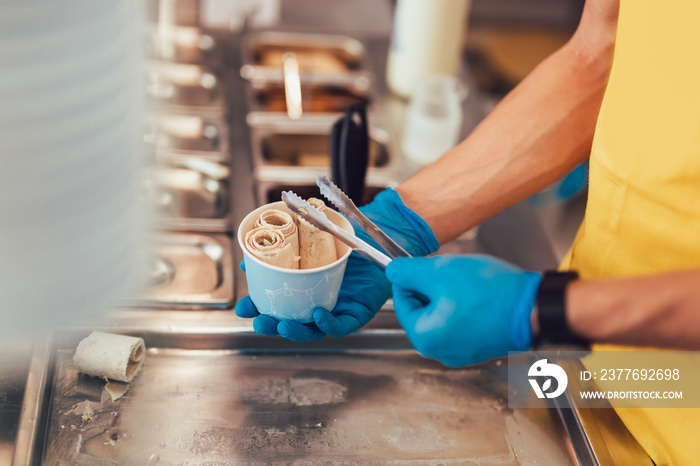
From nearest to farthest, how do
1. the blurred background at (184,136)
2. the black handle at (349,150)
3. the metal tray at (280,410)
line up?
the blurred background at (184,136), the metal tray at (280,410), the black handle at (349,150)

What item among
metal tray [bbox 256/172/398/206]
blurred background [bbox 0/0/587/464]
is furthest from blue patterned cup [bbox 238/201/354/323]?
metal tray [bbox 256/172/398/206]

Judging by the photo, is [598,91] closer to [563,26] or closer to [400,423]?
[400,423]

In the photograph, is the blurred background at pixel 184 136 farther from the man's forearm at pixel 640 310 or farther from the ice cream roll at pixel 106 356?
the man's forearm at pixel 640 310

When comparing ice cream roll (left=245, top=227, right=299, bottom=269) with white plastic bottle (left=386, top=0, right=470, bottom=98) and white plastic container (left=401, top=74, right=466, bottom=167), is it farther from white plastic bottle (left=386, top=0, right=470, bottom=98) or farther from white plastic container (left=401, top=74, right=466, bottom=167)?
white plastic bottle (left=386, top=0, right=470, bottom=98)

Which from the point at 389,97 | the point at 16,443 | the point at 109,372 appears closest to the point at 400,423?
the point at 109,372

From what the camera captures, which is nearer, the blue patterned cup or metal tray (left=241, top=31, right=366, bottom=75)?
the blue patterned cup

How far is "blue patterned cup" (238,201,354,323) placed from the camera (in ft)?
3.11

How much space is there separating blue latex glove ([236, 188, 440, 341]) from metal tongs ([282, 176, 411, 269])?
14cm

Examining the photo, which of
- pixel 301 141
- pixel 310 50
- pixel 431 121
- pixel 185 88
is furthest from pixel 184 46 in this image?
pixel 431 121

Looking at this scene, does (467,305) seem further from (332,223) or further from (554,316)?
(332,223)

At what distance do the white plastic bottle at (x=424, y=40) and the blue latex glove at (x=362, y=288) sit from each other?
100cm

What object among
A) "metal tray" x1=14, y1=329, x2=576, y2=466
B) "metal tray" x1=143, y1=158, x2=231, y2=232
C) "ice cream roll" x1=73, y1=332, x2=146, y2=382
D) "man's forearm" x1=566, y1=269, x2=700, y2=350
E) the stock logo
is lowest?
"metal tray" x1=14, y1=329, x2=576, y2=466

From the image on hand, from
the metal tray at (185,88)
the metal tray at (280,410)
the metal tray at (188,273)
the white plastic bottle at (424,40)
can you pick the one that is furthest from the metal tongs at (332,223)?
the white plastic bottle at (424,40)

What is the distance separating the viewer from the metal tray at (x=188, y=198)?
1597 millimetres
